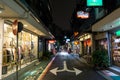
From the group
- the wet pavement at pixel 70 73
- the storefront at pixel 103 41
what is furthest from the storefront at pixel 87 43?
the wet pavement at pixel 70 73

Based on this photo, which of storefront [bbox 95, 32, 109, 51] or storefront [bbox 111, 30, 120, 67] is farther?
storefront [bbox 95, 32, 109, 51]

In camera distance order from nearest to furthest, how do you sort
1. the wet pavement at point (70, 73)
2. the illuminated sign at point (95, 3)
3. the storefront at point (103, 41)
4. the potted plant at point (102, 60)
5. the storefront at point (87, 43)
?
1. the wet pavement at point (70, 73)
2. the illuminated sign at point (95, 3)
3. the potted plant at point (102, 60)
4. the storefront at point (103, 41)
5. the storefront at point (87, 43)

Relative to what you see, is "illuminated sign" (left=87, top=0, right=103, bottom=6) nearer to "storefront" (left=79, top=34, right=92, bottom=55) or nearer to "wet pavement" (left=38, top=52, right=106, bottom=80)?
"wet pavement" (left=38, top=52, right=106, bottom=80)

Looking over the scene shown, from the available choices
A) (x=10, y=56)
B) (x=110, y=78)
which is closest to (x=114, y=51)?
(x=110, y=78)

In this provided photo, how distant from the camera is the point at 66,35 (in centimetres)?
9925

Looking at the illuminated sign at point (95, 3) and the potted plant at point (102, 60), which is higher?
the illuminated sign at point (95, 3)

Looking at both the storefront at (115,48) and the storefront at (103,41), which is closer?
the storefront at (115,48)

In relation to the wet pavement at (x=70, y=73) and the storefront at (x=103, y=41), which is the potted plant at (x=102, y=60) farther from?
the storefront at (x=103, y=41)

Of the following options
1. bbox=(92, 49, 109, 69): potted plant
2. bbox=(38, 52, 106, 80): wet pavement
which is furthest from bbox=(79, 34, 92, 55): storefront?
bbox=(92, 49, 109, 69): potted plant

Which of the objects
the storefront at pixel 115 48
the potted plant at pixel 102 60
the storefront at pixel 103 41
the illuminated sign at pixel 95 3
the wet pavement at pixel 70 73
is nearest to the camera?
the wet pavement at pixel 70 73

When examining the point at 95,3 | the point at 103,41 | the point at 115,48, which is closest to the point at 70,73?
the point at 115,48

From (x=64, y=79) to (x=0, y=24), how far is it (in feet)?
16.7

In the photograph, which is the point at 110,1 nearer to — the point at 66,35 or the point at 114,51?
the point at 114,51

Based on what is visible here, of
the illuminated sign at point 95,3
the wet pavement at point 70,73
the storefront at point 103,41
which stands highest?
the illuminated sign at point 95,3
